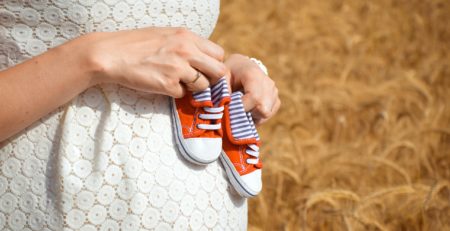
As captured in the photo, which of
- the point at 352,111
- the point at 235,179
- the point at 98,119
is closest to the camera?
the point at 98,119

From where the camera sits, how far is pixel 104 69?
1.15 m

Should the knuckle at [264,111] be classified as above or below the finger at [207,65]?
below

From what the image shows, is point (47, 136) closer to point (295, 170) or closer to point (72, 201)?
point (72, 201)

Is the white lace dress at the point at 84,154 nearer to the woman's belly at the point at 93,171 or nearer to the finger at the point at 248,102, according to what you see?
the woman's belly at the point at 93,171

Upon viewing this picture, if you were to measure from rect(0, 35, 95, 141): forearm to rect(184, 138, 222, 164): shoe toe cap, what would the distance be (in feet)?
0.71

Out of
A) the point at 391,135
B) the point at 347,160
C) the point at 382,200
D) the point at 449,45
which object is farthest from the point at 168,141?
the point at 449,45

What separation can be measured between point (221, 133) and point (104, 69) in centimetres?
26

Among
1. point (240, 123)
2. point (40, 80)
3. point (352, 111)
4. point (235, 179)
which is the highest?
point (40, 80)

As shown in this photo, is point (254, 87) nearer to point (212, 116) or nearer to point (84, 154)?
point (212, 116)

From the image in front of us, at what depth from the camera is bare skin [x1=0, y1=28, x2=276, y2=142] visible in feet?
3.75

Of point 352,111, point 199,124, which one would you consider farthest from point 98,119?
point 352,111

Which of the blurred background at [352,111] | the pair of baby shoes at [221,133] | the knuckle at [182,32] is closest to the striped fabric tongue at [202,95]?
the pair of baby shoes at [221,133]

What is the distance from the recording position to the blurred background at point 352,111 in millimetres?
2348

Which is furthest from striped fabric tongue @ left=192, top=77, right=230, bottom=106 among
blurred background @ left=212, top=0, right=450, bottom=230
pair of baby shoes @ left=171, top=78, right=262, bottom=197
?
blurred background @ left=212, top=0, right=450, bottom=230
